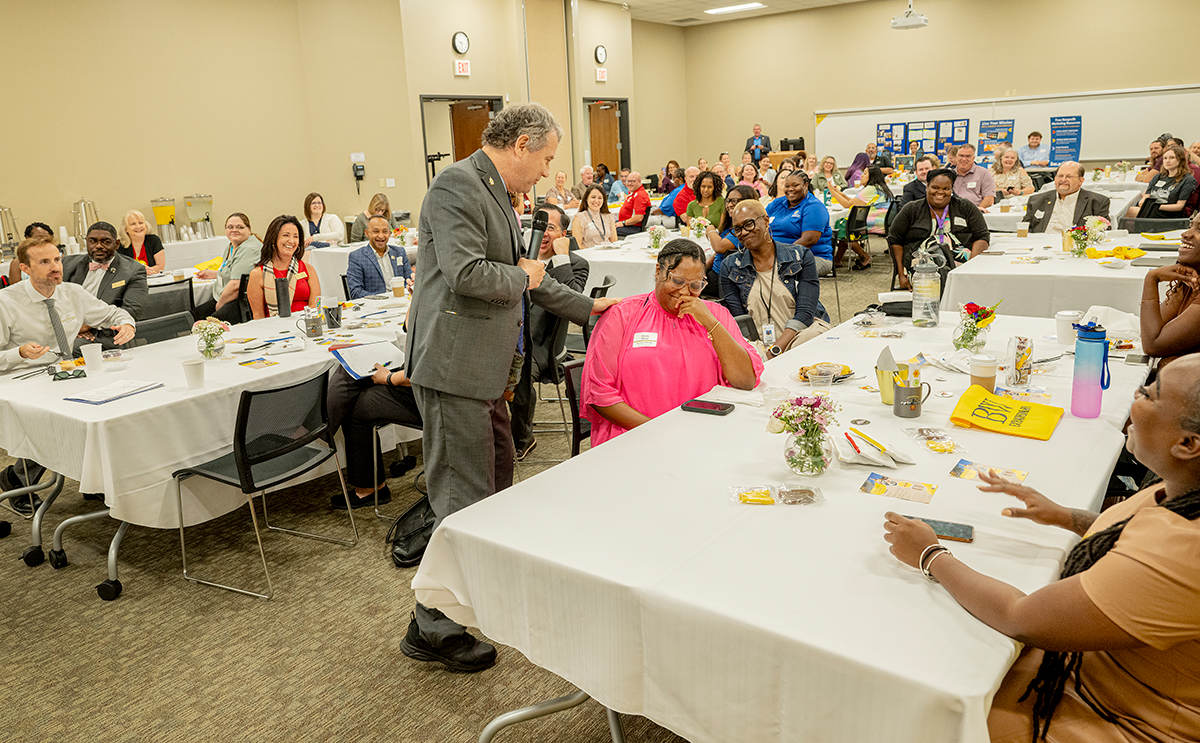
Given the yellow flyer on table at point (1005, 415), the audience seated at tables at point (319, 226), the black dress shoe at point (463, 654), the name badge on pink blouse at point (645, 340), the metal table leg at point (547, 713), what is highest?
the audience seated at tables at point (319, 226)

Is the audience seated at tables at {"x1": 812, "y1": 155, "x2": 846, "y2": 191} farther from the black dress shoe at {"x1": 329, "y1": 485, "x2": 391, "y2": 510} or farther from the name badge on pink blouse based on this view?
the name badge on pink blouse

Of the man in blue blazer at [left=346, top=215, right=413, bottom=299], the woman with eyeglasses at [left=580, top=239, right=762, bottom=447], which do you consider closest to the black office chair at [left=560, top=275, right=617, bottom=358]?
the man in blue blazer at [left=346, top=215, right=413, bottom=299]

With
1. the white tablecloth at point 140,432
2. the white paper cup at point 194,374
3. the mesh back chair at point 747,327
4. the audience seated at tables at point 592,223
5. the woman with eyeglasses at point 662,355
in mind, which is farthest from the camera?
the audience seated at tables at point 592,223

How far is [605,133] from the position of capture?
16.2 m

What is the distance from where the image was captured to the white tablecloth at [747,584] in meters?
1.27

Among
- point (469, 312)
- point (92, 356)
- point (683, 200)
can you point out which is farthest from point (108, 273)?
point (683, 200)

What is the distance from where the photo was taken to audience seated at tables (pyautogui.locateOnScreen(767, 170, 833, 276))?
678 centimetres

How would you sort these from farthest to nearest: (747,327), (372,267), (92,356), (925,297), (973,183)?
(973,183)
(372,267)
(747,327)
(925,297)
(92,356)

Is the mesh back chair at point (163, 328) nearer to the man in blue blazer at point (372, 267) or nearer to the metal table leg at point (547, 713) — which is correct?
the man in blue blazer at point (372, 267)

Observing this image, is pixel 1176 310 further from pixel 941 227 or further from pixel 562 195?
pixel 562 195

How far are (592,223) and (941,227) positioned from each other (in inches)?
135

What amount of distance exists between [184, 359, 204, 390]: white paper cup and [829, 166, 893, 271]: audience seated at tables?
296 inches

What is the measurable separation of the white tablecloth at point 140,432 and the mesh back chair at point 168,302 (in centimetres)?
157

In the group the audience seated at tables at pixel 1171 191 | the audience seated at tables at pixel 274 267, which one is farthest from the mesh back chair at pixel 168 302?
the audience seated at tables at pixel 1171 191
